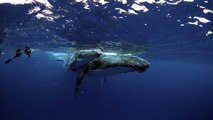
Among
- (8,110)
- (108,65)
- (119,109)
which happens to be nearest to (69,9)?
(108,65)

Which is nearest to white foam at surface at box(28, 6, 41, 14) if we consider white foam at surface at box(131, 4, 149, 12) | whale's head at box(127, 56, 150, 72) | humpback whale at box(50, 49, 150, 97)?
white foam at surface at box(131, 4, 149, 12)

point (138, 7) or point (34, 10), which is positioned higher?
point (138, 7)

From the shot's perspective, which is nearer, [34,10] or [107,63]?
[107,63]

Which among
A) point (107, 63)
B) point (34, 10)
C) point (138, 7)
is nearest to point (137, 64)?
point (107, 63)

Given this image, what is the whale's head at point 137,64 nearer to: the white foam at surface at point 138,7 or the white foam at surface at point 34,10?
the white foam at surface at point 138,7

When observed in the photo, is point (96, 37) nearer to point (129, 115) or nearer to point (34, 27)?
point (34, 27)

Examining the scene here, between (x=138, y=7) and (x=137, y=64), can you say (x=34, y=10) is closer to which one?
(x=138, y=7)

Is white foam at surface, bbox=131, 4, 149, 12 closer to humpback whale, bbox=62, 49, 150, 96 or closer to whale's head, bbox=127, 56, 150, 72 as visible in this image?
humpback whale, bbox=62, 49, 150, 96

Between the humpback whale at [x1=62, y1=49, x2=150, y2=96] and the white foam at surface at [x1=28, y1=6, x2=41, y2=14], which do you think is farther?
the white foam at surface at [x1=28, y1=6, x2=41, y2=14]

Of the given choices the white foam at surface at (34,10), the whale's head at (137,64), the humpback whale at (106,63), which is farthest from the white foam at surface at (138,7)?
the whale's head at (137,64)

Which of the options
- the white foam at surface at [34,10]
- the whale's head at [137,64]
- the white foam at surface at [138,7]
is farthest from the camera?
the white foam at surface at [34,10]

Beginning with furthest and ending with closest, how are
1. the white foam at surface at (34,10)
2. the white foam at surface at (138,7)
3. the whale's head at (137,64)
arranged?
the white foam at surface at (34,10) → the white foam at surface at (138,7) → the whale's head at (137,64)

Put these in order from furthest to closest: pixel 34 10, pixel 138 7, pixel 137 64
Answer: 1. pixel 34 10
2. pixel 138 7
3. pixel 137 64

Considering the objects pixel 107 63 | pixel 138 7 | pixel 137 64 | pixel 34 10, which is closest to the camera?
pixel 137 64
